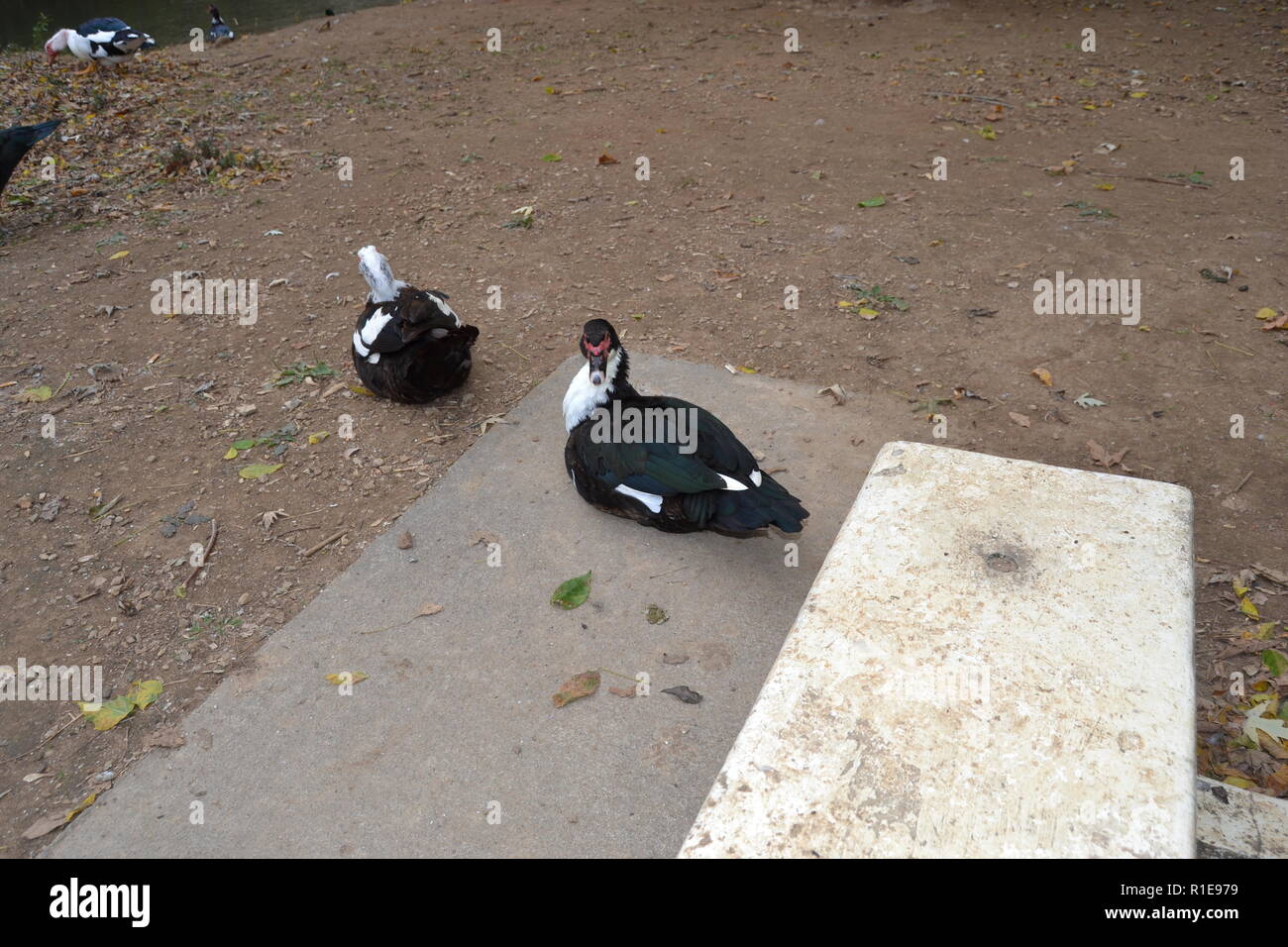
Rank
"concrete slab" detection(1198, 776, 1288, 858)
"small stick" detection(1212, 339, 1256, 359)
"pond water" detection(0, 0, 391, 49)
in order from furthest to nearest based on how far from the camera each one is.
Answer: "pond water" detection(0, 0, 391, 49) < "small stick" detection(1212, 339, 1256, 359) < "concrete slab" detection(1198, 776, 1288, 858)

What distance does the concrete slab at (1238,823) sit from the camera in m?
2.24

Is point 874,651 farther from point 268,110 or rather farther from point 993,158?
point 268,110

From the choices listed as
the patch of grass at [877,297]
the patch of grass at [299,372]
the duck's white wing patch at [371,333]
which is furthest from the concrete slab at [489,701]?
the patch of grass at [877,297]

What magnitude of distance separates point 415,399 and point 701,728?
2.68 metres

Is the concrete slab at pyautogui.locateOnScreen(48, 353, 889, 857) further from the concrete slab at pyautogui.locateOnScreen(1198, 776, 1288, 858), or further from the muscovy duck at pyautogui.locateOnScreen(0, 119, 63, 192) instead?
the muscovy duck at pyautogui.locateOnScreen(0, 119, 63, 192)

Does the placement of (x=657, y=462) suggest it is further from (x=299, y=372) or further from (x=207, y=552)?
(x=299, y=372)

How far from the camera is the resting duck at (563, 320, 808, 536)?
11.0 ft

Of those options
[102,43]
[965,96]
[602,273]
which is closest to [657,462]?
[602,273]

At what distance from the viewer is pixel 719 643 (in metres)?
3.14

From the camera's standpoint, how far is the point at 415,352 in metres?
4.56

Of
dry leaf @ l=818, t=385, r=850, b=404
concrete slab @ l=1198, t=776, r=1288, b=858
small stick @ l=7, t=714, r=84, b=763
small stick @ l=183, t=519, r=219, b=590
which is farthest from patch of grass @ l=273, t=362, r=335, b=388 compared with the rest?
concrete slab @ l=1198, t=776, r=1288, b=858

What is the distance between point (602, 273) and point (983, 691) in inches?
183

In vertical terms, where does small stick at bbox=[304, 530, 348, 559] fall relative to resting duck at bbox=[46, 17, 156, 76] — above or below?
below

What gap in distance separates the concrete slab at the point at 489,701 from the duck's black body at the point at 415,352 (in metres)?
0.82
